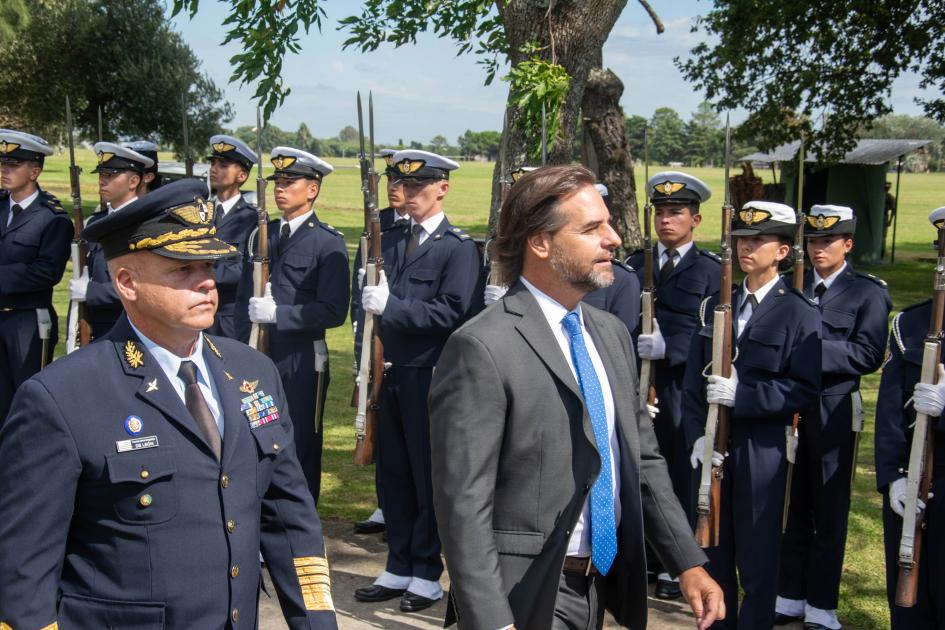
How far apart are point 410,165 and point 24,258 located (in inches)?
126

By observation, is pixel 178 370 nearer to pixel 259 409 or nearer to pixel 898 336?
pixel 259 409

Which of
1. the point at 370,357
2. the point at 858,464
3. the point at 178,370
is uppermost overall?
the point at 178,370

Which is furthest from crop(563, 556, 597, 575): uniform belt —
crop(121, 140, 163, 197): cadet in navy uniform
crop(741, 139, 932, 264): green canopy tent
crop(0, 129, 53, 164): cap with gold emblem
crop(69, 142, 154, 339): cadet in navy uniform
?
crop(741, 139, 932, 264): green canopy tent

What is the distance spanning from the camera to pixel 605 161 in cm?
1574

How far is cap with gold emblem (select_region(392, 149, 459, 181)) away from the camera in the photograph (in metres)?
6.36

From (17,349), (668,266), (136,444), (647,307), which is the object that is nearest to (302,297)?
(647,307)

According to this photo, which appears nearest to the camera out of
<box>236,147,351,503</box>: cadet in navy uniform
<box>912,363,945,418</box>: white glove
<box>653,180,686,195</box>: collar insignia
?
<box>912,363,945,418</box>: white glove

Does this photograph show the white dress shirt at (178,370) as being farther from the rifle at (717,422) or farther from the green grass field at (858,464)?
the green grass field at (858,464)

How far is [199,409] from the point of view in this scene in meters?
2.88

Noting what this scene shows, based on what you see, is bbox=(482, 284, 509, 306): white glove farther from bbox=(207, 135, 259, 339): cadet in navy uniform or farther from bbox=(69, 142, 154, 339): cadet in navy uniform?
bbox=(69, 142, 154, 339): cadet in navy uniform

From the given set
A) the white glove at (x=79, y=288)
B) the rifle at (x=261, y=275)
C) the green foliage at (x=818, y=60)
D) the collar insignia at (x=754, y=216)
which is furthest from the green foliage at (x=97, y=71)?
the collar insignia at (x=754, y=216)

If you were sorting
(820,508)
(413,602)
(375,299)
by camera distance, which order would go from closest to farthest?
(820,508) < (413,602) < (375,299)

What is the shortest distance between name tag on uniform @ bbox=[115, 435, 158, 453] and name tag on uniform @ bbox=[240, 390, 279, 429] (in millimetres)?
316

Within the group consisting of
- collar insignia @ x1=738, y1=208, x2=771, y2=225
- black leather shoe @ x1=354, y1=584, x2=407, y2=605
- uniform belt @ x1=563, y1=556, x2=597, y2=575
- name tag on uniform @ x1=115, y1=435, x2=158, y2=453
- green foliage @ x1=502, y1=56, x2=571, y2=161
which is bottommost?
black leather shoe @ x1=354, y1=584, x2=407, y2=605
